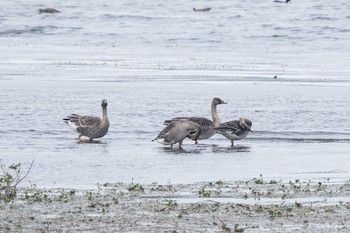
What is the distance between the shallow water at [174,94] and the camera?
16.0 meters

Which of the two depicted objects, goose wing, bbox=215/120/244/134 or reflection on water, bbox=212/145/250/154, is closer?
reflection on water, bbox=212/145/250/154

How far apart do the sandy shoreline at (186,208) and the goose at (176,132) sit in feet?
16.0

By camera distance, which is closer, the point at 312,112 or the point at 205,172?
the point at 205,172

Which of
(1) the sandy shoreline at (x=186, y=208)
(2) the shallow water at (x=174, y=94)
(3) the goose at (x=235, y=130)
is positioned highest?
(1) the sandy shoreline at (x=186, y=208)

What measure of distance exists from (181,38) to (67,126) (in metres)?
29.9

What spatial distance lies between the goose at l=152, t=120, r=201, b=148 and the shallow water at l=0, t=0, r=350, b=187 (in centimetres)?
22

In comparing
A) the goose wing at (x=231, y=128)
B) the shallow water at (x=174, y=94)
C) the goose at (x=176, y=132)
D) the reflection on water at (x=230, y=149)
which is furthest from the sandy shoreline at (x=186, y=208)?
the goose wing at (x=231, y=128)

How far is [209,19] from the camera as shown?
64938 mm

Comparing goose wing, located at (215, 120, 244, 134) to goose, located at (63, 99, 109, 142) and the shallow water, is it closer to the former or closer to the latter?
the shallow water

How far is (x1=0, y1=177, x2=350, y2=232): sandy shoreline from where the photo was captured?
397 inches

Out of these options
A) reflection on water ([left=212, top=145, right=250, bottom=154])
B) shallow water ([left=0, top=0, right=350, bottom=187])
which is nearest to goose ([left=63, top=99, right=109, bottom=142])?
shallow water ([left=0, top=0, right=350, bottom=187])

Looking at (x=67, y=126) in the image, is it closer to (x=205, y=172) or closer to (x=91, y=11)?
(x=205, y=172)

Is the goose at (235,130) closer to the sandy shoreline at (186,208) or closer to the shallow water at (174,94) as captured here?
the shallow water at (174,94)

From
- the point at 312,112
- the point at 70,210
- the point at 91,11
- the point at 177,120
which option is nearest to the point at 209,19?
the point at 91,11
